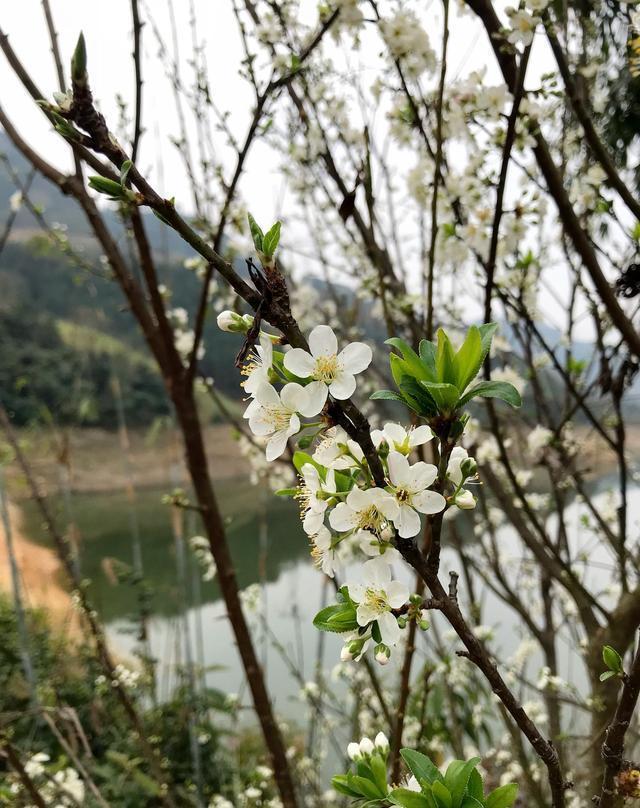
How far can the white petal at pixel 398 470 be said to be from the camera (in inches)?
13.5

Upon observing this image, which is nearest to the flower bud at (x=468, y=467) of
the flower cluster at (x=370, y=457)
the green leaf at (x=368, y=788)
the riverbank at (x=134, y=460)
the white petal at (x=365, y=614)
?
the flower cluster at (x=370, y=457)

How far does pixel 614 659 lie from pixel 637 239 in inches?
30.0

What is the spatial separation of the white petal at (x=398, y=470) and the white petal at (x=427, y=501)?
1cm

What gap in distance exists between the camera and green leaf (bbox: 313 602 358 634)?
1.23 feet

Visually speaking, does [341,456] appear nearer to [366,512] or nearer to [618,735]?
[366,512]

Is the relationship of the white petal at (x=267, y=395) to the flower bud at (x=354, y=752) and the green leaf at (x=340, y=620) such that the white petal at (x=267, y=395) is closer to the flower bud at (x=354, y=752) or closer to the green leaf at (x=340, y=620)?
the green leaf at (x=340, y=620)

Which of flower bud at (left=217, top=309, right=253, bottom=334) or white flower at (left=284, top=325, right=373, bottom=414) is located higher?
flower bud at (left=217, top=309, right=253, bottom=334)

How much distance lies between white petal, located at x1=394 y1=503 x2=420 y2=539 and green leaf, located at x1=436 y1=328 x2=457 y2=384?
3.2 inches

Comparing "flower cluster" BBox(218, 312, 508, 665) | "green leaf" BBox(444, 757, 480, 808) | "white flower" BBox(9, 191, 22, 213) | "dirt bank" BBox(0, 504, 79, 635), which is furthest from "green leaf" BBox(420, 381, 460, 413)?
"dirt bank" BBox(0, 504, 79, 635)

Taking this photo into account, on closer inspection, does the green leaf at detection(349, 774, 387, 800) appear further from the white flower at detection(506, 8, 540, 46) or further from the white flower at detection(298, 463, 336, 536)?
the white flower at detection(506, 8, 540, 46)

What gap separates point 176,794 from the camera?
2652 mm

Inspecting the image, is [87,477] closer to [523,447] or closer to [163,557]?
[163,557]

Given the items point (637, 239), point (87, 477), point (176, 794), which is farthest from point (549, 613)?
point (87, 477)

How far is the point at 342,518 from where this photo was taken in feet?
1.16
